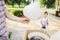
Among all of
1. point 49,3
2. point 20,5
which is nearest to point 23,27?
point 20,5

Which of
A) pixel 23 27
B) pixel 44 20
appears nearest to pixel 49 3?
pixel 44 20

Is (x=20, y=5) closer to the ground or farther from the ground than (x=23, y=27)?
farther from the ground

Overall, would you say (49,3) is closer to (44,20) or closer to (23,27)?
(44,20)

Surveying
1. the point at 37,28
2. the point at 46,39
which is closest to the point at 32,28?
the point at 37,28

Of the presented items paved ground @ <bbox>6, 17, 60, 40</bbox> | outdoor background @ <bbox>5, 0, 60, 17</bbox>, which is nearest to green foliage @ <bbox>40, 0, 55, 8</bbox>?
outdoor background @ <bbox>5, 0, 60, 17</bbox>

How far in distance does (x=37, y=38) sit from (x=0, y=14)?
0.40m

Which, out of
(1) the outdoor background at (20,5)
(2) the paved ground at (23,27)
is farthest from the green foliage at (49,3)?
(2) the paved ground at (23,27)

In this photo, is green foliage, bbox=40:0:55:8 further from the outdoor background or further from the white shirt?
the white shirt

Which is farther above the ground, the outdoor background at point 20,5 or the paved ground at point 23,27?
the outdoor background at point 20,5

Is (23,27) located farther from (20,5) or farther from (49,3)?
(49,3)

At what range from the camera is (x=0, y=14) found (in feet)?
2.36

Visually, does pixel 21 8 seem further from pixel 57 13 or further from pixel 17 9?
pixel 57 13

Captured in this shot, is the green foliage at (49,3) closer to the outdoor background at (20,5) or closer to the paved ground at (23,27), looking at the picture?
the outdoor background at (20,5)

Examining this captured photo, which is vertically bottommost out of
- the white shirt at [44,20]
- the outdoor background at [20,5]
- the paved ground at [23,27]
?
the paved ground at [23,27]
